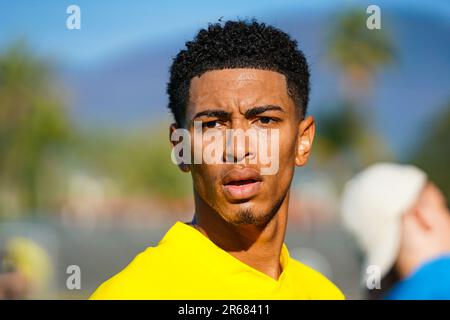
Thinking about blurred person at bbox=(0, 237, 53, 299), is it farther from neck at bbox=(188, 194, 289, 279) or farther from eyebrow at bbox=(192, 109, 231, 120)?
eyebrow at bbox=(192, 109, 231, 120)

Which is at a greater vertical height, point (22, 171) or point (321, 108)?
point (321, 108)

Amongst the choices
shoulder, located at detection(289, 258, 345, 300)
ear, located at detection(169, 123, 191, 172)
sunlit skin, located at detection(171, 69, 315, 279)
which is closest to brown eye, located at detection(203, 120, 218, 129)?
sunlit skin, located at detection(171, 69, 315, 279)

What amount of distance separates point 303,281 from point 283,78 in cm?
94

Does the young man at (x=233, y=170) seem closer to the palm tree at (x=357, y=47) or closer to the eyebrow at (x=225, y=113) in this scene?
the eyebrow at (x=225, y=113)

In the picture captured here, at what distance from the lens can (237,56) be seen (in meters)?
2.86

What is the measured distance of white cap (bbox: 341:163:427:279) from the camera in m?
4.76

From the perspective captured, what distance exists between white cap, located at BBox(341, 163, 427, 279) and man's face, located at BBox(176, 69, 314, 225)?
205 centimetres

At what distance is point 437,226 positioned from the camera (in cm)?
474

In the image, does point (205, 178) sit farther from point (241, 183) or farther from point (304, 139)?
point (304, 139)

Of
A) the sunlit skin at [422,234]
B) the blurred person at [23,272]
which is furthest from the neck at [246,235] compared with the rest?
the blurred person at [23,272]

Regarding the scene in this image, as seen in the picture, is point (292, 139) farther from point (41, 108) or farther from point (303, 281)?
point (41, 108)

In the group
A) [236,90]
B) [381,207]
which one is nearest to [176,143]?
[236,90]
